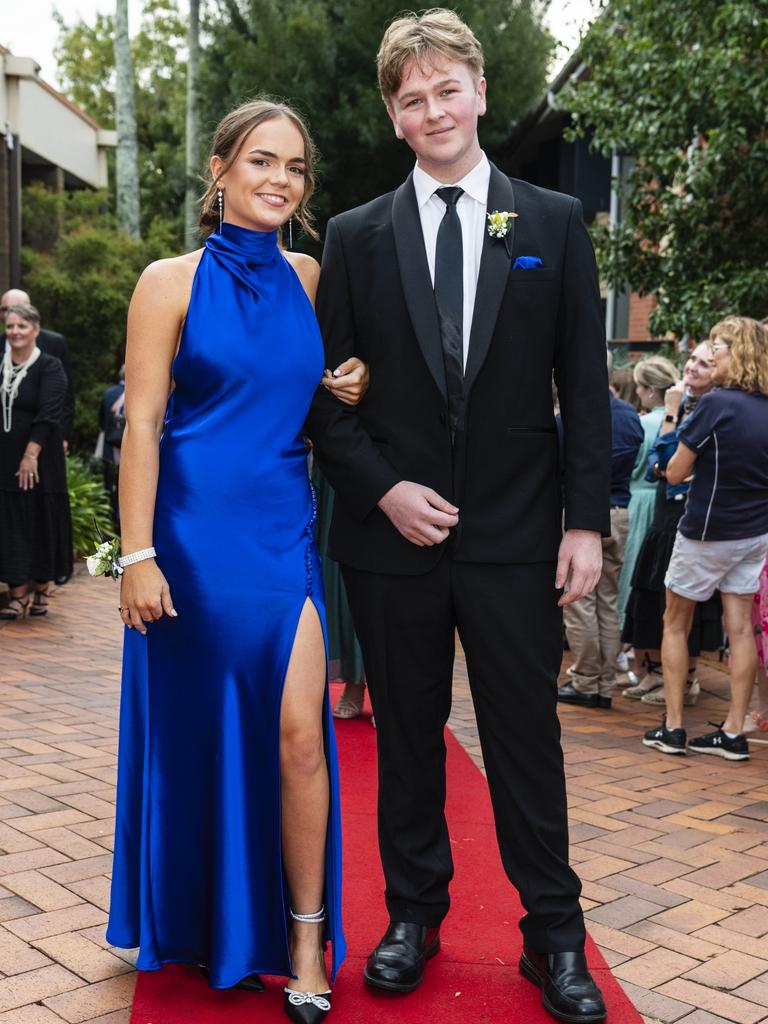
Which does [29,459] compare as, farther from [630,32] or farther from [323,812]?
[630,32]

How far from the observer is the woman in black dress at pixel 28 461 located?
8250 millimetres

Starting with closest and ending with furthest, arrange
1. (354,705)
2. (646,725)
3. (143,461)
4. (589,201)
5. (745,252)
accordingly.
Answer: (143,461) → (354,705) → (646,725) → (745,252) → (589,201)

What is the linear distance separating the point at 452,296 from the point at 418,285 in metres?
0.09

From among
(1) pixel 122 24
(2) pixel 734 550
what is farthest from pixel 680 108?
(1) pixel 122 24

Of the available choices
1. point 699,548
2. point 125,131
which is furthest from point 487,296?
point 125,131

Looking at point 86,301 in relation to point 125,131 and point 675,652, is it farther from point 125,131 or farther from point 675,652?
point 675,652

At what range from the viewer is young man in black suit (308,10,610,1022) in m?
2.89

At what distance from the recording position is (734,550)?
570 centimetres

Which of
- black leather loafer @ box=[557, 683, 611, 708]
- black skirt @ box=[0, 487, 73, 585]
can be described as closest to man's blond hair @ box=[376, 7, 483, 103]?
black leather loafer @ box=[557, 683, 611, 708]

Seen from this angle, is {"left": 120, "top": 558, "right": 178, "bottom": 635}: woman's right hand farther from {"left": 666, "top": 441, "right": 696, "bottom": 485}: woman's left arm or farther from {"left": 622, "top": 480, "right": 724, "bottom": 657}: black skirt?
{"left": 622, "top": 480, "right": 724, "bottom": 657}: black skirt

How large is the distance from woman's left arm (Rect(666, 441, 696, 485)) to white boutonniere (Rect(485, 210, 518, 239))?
3.02 m

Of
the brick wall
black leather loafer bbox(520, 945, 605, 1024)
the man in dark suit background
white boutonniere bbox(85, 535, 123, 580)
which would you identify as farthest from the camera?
the brick wall

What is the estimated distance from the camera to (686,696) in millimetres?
7105

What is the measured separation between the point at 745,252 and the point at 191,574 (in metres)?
9.20
